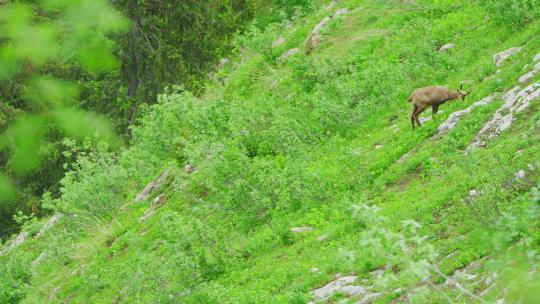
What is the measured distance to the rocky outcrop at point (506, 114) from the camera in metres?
11.8

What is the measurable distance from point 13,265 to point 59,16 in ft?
33.4

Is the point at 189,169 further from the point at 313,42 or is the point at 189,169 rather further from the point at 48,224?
the point at 313,42

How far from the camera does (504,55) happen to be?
1506 cm

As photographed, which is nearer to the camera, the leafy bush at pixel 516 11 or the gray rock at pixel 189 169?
the leafy bush at pixel 516 11

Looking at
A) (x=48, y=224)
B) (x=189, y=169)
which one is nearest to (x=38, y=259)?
(x=48, y=224)

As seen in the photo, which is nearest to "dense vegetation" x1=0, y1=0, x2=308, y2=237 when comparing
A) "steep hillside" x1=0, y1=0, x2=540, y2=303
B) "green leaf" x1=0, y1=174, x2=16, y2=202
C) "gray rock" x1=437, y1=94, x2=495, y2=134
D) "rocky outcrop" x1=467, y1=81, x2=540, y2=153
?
"steep hillside" x1=0, y1=0, x2=540, y2=303

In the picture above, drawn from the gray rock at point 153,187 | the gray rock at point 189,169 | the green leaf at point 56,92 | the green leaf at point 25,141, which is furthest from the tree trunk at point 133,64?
the green leaf at point 25,141

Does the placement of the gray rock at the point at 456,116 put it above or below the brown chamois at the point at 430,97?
below

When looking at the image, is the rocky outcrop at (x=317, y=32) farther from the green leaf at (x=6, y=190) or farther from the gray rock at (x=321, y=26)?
the green leaf at (x=6, y=190)

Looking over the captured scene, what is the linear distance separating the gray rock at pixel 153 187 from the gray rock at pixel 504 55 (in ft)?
26.9

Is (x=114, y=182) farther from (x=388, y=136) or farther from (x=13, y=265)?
(x=388, y=136)

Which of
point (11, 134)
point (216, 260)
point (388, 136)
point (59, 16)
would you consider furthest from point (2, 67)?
point (388, 136)

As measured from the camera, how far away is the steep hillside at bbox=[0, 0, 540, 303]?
373 inches

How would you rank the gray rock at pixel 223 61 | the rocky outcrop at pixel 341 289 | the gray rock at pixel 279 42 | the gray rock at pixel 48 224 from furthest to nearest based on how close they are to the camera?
the gray rock at pixel 223 61, the gray rock at pixel 279 42, the gray rock at pixel 48 224, the rocky outcrop at pixel 341 289
